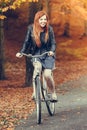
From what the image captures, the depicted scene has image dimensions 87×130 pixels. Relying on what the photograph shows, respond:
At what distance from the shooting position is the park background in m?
22.1

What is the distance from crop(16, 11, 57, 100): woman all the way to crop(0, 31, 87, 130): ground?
134 cm

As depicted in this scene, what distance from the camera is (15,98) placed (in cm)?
1507

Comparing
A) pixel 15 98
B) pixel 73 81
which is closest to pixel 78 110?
pixel 15 98

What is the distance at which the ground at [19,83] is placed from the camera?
36.7ft

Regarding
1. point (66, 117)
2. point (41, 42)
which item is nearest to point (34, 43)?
point (41, 42)

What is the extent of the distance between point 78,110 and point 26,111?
136 centimetres

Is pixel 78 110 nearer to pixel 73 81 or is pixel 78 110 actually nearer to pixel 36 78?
pixel 36 78

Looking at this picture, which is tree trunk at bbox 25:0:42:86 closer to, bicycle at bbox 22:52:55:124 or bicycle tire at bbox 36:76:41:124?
bicycle at bbox 22:52:55:124

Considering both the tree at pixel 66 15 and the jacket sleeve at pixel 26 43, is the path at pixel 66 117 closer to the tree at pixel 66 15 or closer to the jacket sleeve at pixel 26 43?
the jacket sleeve at pixel 26 43

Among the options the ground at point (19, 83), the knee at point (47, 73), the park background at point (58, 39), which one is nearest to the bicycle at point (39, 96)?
the knee at point (47, 73)

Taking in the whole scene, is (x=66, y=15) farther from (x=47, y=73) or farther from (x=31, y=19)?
(x=47, y=73)

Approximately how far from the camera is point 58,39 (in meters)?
34.8

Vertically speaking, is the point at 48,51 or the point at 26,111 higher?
the point at 48,51

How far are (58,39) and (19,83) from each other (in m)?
14.6
